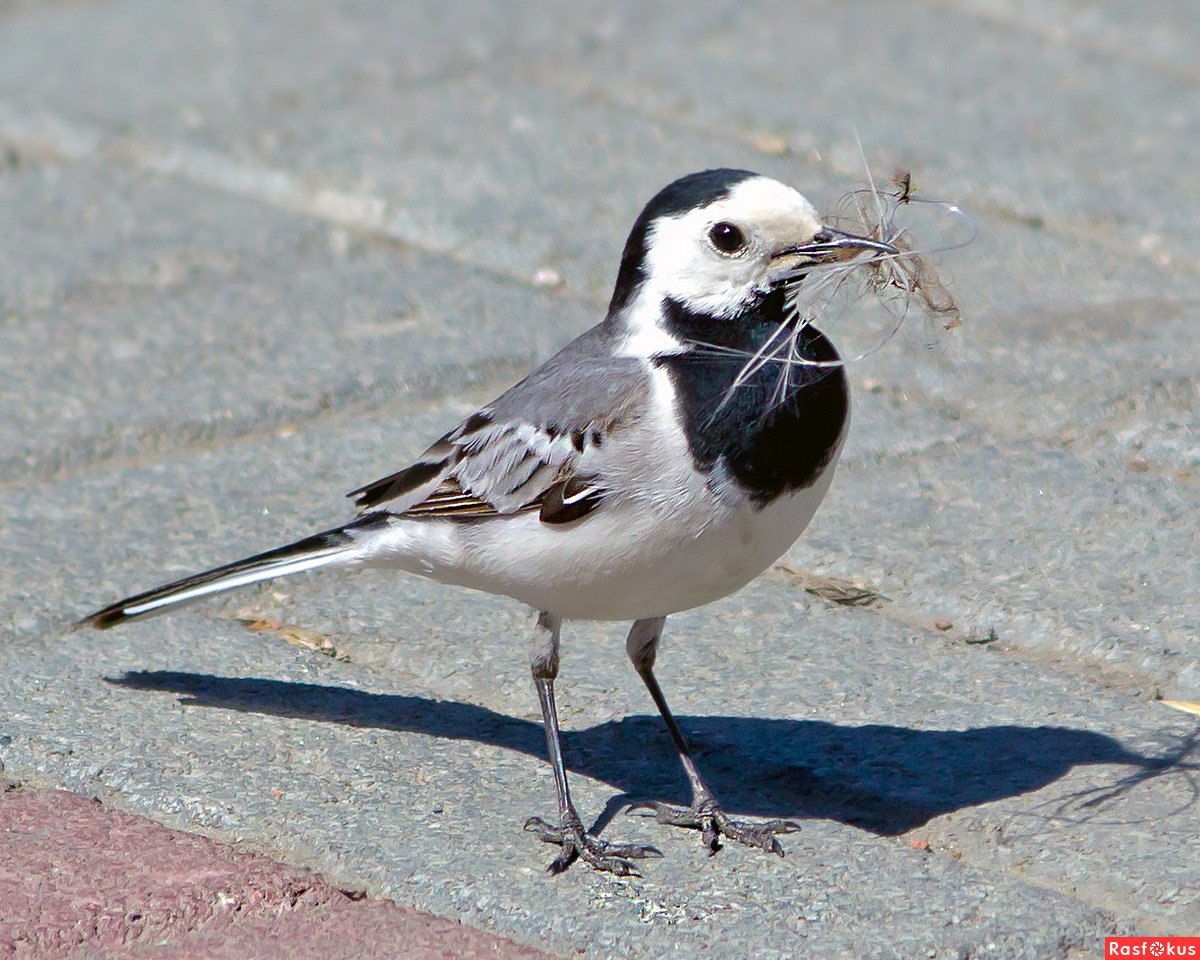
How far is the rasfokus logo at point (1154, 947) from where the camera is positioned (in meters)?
2.94

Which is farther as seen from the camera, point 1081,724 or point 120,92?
point 120,92

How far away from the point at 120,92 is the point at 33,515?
3278 millimetres

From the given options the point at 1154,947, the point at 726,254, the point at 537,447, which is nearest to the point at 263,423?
the point at 537,447

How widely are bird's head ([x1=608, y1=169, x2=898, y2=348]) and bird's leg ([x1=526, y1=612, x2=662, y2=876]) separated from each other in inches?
26.7

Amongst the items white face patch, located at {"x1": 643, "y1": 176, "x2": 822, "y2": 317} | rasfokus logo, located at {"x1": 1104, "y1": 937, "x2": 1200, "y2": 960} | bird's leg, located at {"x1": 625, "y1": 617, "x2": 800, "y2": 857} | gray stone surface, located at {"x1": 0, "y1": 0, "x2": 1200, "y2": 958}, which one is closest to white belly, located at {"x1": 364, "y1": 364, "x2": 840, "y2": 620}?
bird's leg, located at {"x1": 625, "y1": 617, "x2": 800, "y2": 857}

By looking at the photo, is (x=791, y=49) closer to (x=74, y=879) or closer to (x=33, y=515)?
(x=33, y=515)

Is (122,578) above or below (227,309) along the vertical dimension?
below

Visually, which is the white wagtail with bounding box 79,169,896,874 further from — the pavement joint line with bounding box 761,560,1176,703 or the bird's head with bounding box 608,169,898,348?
the pavement joint line with bounding box 761,560,1176,703

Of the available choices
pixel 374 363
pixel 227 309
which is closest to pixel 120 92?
pixel 227 309

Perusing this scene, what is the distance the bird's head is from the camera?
3535mm

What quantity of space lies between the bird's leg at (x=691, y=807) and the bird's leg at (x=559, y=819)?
11 cm

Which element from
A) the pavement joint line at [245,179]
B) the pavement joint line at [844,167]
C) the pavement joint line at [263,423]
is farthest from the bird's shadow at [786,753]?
the pavement joint line at [844,167]

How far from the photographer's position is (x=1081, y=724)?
3701 mm

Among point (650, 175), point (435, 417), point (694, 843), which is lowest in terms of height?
point (694, 843)
